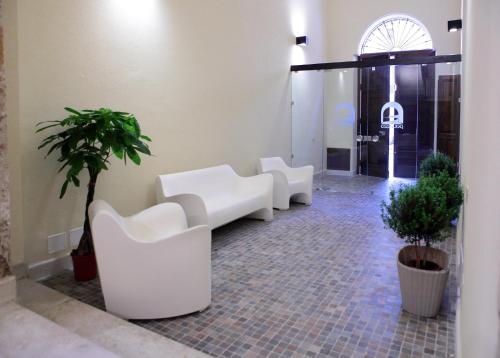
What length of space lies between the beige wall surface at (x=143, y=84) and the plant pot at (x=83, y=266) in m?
0.36

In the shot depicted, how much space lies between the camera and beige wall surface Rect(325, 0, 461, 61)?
838 centimetres

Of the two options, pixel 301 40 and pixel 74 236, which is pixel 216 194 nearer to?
pixel 74 236

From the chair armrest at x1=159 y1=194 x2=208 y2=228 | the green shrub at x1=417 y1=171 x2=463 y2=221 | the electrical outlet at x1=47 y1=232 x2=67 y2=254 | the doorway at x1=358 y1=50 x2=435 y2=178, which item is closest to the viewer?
the green shrub at x1=417 y1=171 x2=463 y2=221

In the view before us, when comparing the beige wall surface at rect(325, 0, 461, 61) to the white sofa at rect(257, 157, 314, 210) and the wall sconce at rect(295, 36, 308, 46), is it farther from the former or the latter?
the white sofa at rect(257, 157, 314, 210)

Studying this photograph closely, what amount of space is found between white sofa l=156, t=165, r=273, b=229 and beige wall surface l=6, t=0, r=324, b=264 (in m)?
0.22

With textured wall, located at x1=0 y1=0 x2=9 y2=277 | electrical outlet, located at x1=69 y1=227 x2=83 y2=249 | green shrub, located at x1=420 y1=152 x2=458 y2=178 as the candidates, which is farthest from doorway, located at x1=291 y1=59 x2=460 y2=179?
textured wall, located at x1=0 y1=0 x2=9 y2=277

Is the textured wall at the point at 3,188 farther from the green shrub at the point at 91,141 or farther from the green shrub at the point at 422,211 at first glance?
the green shrub at the point at 422,211

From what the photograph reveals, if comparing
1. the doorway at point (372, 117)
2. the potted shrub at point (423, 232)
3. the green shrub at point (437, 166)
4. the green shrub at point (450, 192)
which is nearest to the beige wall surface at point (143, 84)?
the doorway at point (372, 117)

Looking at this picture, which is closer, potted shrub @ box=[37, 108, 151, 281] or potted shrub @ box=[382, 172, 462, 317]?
potted shrub @ box=[382, 172, 462, 317]

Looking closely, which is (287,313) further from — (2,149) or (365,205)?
(365,205)

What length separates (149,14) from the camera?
423 cm

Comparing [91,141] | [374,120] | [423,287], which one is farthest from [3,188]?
[374,120]

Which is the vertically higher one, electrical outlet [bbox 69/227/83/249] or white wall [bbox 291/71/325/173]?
white wall [bbox 291/71/325/173]

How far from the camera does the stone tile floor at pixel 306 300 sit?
2354 mm
